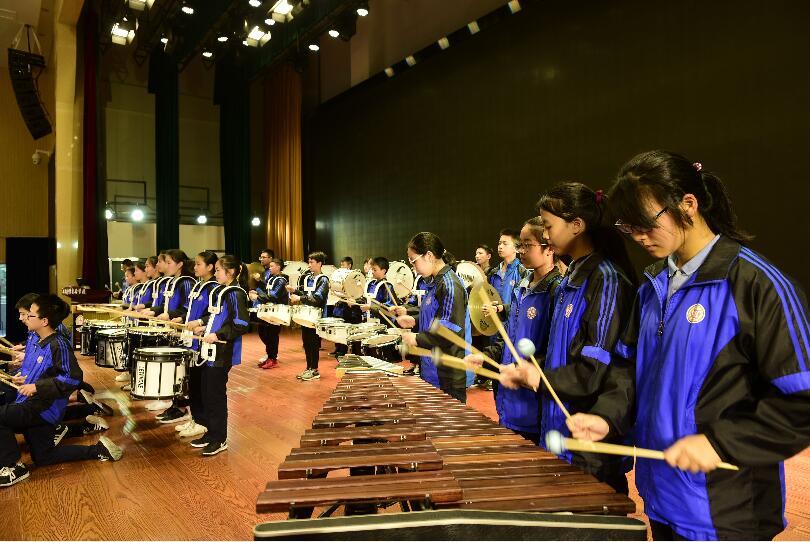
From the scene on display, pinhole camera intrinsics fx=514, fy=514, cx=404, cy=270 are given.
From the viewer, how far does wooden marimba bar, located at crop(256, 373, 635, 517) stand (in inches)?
51.3

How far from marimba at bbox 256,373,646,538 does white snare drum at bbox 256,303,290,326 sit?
4.18 m

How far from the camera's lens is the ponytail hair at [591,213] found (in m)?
1.68

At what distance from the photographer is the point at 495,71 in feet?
25.5

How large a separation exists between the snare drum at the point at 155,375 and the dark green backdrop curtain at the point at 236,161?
900 cm

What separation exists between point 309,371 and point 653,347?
5.50 m

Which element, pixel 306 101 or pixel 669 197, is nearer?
pixel 669 197

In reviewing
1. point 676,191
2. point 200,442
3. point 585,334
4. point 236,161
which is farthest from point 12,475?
point 236,161

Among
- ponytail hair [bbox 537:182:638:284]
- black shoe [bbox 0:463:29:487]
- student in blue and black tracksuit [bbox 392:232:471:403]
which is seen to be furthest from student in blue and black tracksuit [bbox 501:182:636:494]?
black shoe [bbox 0:463:29:487]

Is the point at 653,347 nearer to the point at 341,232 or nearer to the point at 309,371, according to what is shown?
the point at 309,371

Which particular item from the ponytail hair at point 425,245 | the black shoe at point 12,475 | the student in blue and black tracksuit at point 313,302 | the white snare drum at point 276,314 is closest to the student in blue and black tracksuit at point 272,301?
the student in blue and black tracksuit at point 313,302

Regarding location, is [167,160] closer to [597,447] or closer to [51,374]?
[51,374]

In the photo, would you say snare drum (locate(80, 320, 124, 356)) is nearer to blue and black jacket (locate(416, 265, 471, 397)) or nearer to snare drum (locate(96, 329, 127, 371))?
snare drum (locate(96, 329, 127, 371))

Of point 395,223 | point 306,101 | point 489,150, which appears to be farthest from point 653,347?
point 306,101

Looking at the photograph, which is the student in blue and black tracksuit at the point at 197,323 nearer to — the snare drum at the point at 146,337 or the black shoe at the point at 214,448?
the black shoe at the point at 214,448
